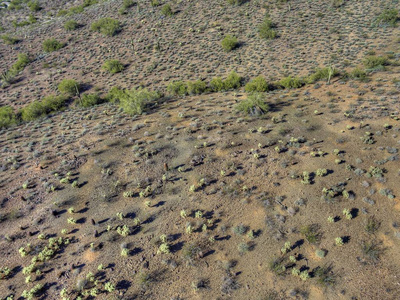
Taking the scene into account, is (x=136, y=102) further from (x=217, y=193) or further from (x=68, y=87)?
(x=68, y=87)

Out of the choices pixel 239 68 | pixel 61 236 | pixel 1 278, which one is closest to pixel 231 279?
pixel 61 236

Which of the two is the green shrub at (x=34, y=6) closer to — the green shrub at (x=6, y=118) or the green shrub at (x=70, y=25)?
the green shrub at (x=70, y=25)

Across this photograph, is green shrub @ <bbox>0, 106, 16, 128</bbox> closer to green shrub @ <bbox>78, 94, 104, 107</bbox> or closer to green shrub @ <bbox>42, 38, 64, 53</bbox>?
green shrub @ <bbox>78, 94, 104, 107</bbox>

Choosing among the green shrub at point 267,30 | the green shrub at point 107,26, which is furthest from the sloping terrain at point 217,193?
the green shrub at point 107,26

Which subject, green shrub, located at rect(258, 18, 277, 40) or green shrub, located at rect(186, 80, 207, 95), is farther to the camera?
green shrub, located at rect(258, 18, 277, 40)

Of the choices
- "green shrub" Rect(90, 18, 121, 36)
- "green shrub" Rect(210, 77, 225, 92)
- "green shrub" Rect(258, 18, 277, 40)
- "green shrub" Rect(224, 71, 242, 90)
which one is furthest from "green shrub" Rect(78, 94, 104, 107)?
"green shrub" Rect(258, 18, 277, 40)

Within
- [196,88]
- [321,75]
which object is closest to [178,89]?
[196,88]

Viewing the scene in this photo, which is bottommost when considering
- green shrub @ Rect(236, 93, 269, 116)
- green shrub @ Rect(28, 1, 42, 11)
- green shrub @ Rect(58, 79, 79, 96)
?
green shrub @ Rect(236, 93, 269, 116)
